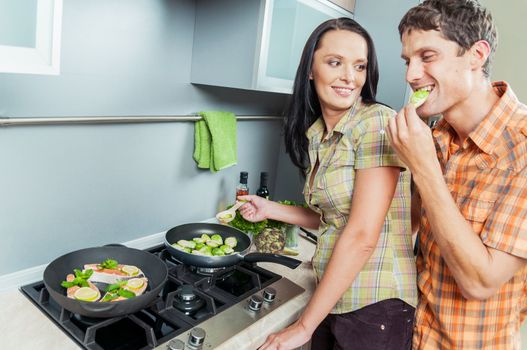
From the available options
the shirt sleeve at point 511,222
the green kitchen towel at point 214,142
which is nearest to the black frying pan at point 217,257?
the green kitchen towel at point 214,142

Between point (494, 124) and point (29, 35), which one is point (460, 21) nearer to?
point (494, 124)

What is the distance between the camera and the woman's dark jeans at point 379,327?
1078mm

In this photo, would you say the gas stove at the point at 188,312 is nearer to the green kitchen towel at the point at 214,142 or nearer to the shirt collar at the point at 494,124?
the green kitchen towel at the point at 214,142

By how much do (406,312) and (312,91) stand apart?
25.9 inches

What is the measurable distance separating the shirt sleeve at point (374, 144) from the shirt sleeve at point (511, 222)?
0.22m

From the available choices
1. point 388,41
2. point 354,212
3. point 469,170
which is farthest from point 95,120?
point 388,41

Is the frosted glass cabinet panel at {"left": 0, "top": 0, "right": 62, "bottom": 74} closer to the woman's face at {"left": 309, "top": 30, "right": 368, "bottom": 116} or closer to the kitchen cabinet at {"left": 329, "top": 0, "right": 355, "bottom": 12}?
the woman's face at {"left": 309, "top": 30, "right": 368, "bottom": 116}

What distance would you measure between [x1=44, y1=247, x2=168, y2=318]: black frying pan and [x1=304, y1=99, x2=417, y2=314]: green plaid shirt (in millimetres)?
464

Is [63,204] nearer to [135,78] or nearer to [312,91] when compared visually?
[135,78]

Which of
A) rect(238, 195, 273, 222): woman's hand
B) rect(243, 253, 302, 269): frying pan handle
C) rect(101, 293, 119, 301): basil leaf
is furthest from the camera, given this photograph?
rect(238, 195, 273, 222): woman's hand

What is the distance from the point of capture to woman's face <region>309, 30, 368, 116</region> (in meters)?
1.17

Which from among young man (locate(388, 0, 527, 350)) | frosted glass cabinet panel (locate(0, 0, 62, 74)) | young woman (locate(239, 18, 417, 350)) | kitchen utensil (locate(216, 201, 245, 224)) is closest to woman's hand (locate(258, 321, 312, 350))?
young woman (locate(239, 18, 417, 350))

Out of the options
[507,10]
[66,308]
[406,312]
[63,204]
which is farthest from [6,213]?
[507,10]

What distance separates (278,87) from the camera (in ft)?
4.95
